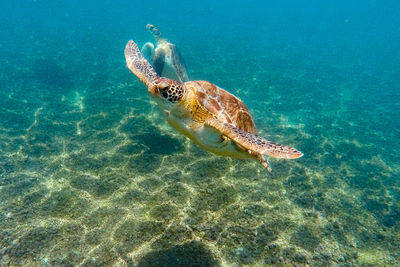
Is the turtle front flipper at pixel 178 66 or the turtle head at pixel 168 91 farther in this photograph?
the turtle front flipper at pixel 178 66

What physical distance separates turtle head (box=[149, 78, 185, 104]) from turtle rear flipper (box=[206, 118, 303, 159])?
0.71 metres

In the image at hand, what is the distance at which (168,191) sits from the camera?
6074 millimetres

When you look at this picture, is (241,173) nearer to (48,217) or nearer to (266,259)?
(266,259)

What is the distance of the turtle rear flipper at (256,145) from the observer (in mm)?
3363

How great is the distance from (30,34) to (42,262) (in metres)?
29.3

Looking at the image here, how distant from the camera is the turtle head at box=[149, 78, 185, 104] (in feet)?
12.6

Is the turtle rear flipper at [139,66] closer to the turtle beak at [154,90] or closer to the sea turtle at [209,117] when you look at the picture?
the sea turtle at [209,117]

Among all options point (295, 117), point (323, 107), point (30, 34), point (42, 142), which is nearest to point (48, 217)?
point (42, 142)

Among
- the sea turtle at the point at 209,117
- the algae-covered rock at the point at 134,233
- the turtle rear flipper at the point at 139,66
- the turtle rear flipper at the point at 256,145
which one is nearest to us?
the turtle rear flipper at the point at 256,145

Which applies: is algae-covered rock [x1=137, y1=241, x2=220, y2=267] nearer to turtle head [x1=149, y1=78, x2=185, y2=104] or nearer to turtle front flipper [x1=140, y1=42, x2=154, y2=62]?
turtle head [x1=149, y1=78, x2=185, y2=104]

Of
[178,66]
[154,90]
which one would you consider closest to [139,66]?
[154,90]

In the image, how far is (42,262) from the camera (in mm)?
4336

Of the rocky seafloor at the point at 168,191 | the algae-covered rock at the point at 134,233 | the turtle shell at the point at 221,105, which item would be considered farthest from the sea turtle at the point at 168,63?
the algae-covered rock at the point at 134,233

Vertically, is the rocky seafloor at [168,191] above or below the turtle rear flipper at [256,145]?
below
